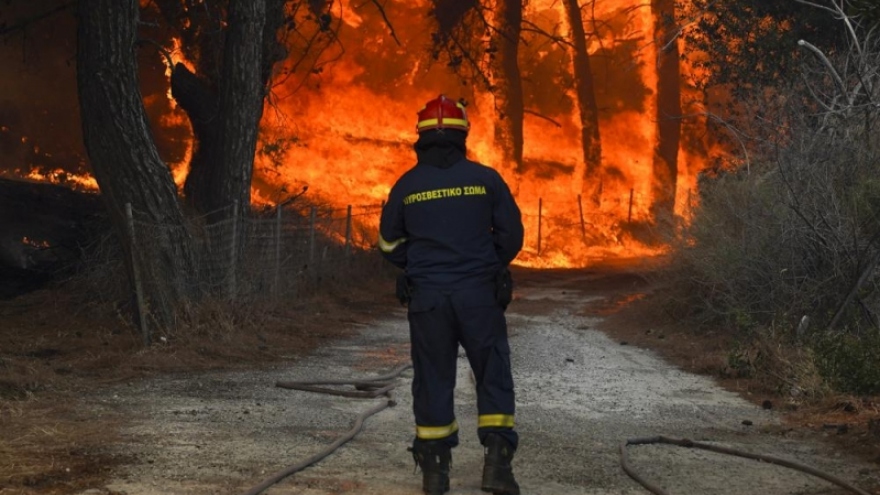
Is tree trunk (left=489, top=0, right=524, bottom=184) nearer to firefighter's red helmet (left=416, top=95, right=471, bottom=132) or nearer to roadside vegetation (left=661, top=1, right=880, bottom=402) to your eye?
roadside vegetation (left=661, top=1, right=880, bottom=402)

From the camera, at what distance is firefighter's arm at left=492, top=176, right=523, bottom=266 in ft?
22.0

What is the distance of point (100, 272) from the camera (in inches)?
595

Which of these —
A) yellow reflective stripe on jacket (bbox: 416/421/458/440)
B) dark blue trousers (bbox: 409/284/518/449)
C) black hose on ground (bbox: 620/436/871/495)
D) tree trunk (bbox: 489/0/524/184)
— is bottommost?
black hose on ground (bbox: 620/436/871/495)

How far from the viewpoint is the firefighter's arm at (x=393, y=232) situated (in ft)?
22.4

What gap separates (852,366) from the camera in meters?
10.3

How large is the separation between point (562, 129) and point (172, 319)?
3124cm

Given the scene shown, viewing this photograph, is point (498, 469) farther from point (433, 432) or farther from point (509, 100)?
point (509, 100)

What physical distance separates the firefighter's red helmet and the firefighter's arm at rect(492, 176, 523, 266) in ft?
1.28

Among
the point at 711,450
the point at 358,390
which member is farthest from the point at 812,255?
→ the point at 711,450

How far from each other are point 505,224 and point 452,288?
443 mm

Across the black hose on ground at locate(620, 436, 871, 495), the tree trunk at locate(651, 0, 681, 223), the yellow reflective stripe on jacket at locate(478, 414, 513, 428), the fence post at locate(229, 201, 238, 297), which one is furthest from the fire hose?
the tree trunk at locate(651, 0, 681, 223)

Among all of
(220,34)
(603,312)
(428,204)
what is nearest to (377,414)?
(428,204)

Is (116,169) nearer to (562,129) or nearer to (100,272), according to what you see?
(100,272)

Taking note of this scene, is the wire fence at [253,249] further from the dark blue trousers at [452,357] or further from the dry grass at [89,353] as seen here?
the dark blue trousers at [452,357]
